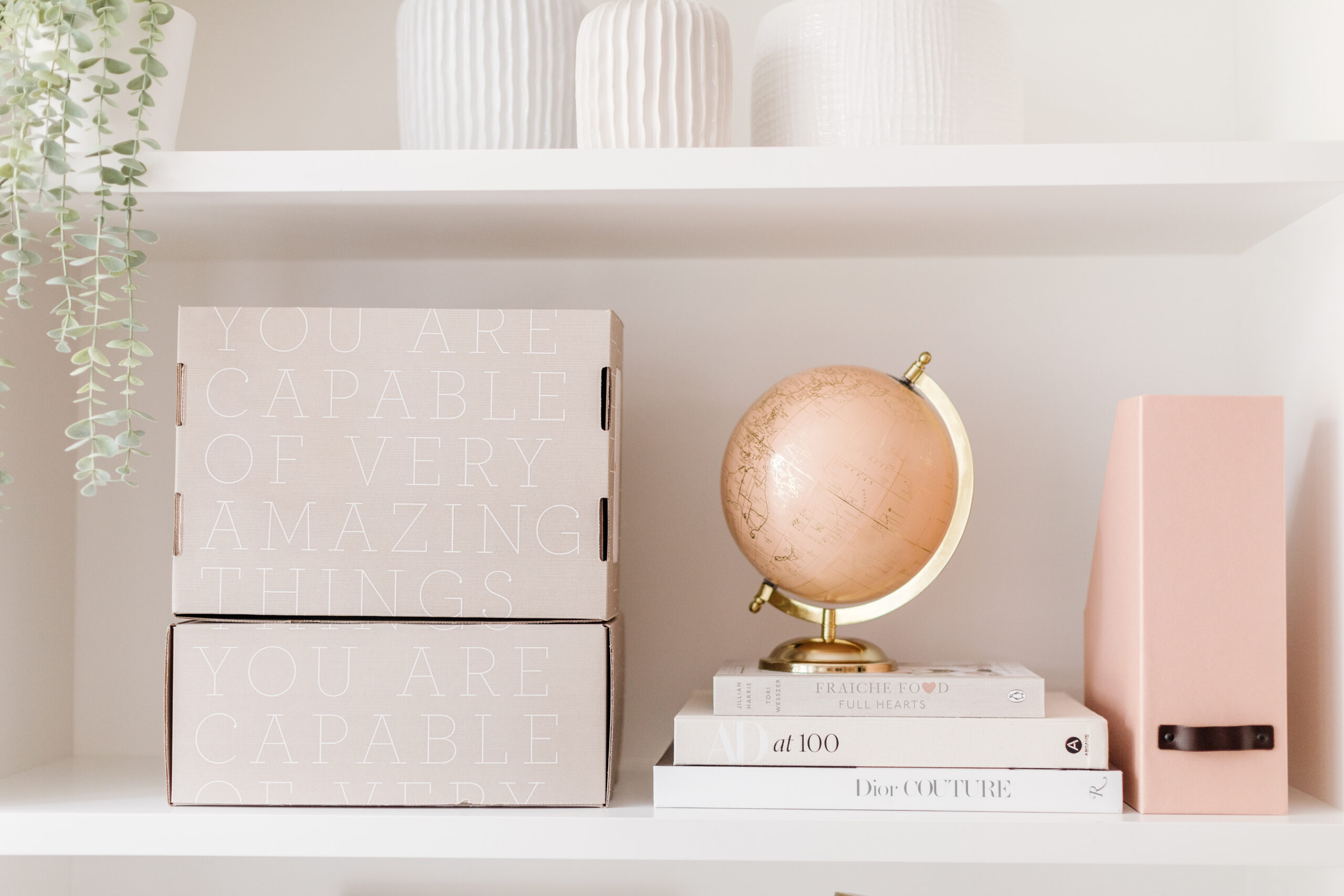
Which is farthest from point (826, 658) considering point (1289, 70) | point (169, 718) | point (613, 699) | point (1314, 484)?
point (1289, 70)

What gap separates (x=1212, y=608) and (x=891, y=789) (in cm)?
25

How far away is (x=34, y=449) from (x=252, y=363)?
311 millimetres

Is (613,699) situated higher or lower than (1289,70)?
lower

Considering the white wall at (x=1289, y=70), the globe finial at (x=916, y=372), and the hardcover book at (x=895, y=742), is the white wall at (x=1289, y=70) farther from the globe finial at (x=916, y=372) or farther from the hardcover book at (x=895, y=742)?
the hardcover book at (x=895, y=742)

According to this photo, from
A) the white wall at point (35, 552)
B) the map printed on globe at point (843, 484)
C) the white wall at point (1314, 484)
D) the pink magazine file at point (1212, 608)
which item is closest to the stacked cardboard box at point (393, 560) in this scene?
the map printed on globe at point (843, 484)

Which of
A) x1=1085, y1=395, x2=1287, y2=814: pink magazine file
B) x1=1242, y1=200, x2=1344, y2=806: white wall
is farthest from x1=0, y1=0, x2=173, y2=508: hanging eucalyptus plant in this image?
x1=1242, y1=200, x2=1344, y2=806: white wall

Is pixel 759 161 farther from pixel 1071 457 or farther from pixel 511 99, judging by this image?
pixel 1071 457

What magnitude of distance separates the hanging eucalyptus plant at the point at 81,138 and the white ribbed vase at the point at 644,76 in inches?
12.1

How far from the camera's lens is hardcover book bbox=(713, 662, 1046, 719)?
2.38 ft

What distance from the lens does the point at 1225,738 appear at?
691 millimetres

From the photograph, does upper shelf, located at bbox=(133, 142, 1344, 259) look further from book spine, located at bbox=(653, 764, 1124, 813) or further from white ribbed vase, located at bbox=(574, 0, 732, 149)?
book spine, located at bbox=(653, 764, 1124, 813)

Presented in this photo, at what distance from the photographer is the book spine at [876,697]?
73 cm

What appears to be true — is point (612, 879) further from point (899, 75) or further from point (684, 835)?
point (899, 75)

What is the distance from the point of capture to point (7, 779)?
848mm
